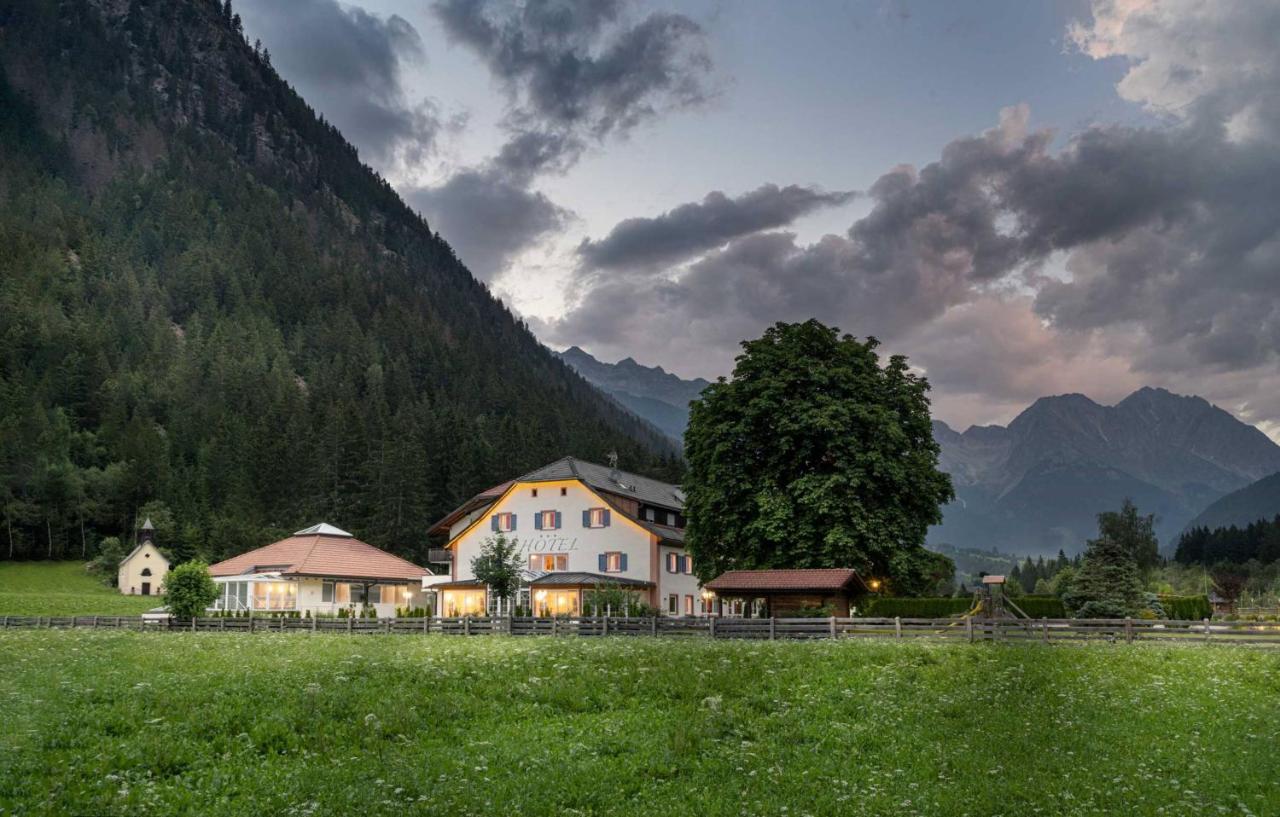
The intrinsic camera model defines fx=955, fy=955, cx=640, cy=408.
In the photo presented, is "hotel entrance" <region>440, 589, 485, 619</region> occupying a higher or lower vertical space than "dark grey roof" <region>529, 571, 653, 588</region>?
lower

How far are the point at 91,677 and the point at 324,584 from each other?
5299 centimetres

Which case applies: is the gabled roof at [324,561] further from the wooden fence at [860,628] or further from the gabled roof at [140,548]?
the wooden fence at [860,628]

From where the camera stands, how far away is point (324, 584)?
77.3 meters

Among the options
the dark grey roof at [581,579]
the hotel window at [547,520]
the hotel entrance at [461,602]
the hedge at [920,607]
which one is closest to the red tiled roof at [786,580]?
the hedge at [920,607]

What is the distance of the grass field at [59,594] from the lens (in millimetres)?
→ 78438

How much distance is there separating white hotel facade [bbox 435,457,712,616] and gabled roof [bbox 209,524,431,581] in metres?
5.72


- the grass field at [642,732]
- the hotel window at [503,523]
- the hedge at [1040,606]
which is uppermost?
the hotel window at [503,523]

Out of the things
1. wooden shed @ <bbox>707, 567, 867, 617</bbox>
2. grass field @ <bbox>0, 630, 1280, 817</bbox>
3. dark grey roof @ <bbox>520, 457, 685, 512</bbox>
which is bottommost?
grass field @ <bbox>0, 630, 1280, 817</bbox>

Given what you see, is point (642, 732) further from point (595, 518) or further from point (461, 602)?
point (461, 602)

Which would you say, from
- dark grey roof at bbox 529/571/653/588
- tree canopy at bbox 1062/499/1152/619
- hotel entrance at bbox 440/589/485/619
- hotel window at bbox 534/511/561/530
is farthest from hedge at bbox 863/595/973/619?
hotel entrance at bbox 440/589/485/619

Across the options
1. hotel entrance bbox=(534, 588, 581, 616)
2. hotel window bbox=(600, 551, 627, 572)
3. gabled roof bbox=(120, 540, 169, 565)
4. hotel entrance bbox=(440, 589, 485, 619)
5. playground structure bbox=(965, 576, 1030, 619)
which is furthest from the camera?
gabled roof bbox=(120, 540, 169, 565)

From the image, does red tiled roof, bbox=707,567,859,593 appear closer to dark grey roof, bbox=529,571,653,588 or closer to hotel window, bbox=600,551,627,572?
dark grey roof, bbox=529,571,653,588

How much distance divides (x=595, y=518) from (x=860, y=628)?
36824mm

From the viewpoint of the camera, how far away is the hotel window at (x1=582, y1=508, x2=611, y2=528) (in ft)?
246
